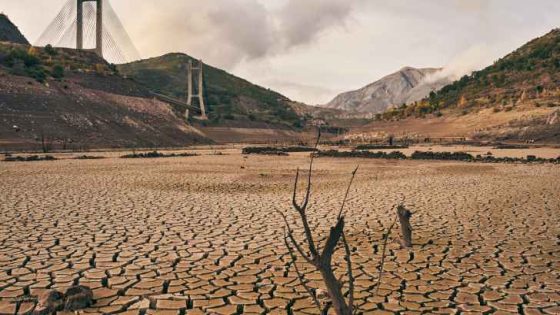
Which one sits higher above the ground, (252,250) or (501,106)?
(501,106)

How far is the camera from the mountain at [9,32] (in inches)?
3438

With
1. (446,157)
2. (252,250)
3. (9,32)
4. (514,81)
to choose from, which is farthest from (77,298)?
(9,32)

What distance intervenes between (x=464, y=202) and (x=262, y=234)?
6.32 m

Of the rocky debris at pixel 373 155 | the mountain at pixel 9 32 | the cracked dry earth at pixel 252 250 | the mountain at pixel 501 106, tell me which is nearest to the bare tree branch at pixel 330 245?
the cracked dry earth at pixel 252 250

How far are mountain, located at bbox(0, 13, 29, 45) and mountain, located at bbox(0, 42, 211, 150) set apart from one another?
30.3m

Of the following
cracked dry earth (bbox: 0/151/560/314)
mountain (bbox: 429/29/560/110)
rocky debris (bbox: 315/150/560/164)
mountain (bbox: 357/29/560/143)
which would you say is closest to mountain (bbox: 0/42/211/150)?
rocky debris (bbox: 315/150/560/164)

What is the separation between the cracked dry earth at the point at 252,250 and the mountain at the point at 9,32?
89.9 meters

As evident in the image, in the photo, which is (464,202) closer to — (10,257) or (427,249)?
(427,249)

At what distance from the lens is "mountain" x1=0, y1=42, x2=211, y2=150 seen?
127 feet

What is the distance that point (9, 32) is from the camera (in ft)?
294

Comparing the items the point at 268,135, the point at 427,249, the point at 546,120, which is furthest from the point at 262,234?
the point at 268,135

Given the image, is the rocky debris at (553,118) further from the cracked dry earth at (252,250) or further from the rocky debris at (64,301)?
the rocky debris at (64,301)

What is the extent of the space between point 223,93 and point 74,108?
8657cm

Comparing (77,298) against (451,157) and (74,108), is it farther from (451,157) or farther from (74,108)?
(74,108)
